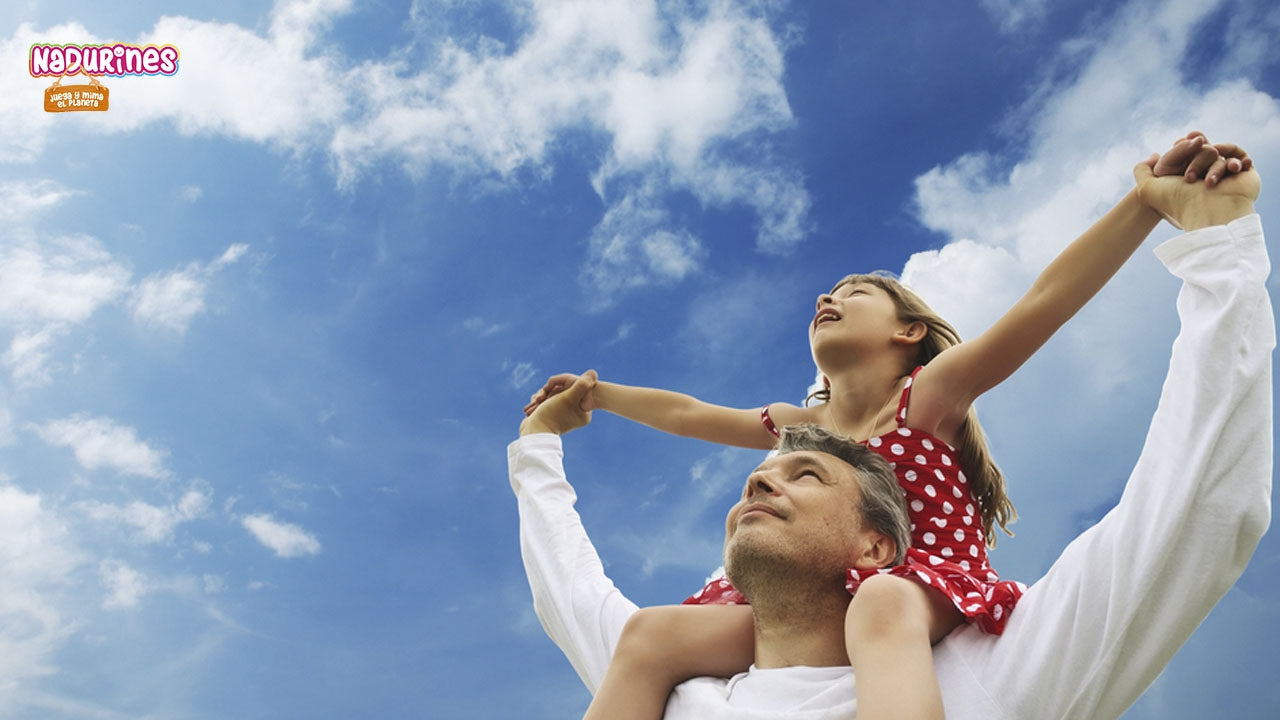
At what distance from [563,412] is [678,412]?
1.53ft

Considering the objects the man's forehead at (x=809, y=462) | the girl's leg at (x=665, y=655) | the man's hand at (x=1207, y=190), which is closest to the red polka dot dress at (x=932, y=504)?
the girl's leg at (x=665, y=655)

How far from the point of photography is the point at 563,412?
389 centimetres

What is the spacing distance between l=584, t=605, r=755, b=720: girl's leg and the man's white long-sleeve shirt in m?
0.12

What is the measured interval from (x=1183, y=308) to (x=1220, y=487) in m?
0.41

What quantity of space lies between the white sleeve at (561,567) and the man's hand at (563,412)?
0.13 meters

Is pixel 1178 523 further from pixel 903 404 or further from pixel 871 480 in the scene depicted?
pixel 903 404

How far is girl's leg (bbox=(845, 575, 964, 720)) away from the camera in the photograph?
1862 millimetres

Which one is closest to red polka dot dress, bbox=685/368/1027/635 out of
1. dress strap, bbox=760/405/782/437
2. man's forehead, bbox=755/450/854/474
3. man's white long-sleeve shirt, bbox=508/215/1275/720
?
man's forehead, bbox=755/450/854/474

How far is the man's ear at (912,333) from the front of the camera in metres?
3.15

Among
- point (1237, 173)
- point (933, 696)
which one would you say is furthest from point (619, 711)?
point (1237, 173)

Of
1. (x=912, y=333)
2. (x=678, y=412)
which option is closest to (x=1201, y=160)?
(x=912, y=333)

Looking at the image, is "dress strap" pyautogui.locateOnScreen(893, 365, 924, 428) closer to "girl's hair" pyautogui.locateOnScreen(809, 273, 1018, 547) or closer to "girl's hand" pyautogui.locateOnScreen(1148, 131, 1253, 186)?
"girl's hair" pyautogui.locateOnScreen(809, 273, 1018, 547)

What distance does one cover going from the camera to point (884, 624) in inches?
79.2

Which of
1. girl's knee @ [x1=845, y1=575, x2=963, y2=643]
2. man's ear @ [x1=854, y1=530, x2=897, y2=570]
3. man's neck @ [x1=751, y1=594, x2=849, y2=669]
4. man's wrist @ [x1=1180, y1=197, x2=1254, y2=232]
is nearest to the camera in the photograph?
girl's knee @ [x1=845, y1=575, x2=963, y2=643]
